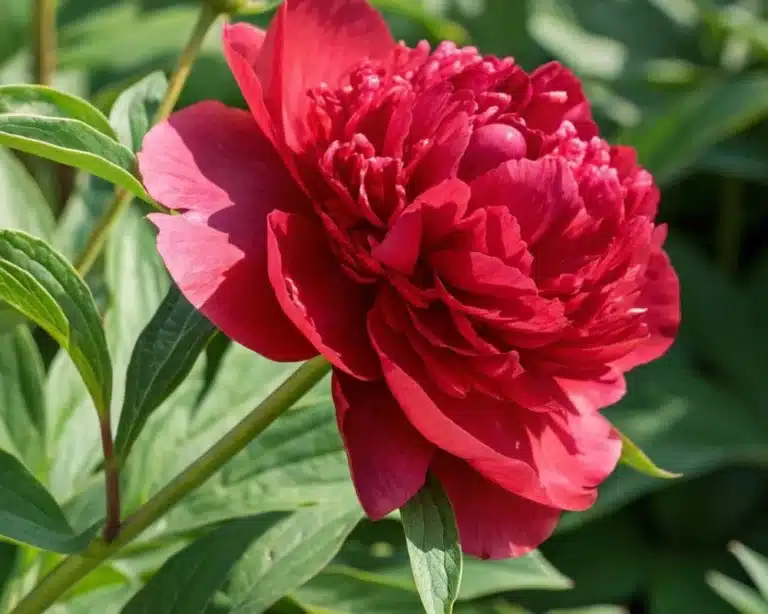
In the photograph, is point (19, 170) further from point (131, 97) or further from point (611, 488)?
point (611, 488)

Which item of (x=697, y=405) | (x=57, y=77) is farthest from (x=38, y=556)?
(x=697, y=405)

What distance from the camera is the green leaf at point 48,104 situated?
1.77ft

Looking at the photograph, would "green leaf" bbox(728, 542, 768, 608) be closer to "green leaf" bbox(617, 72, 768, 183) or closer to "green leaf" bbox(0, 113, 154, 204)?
"green leaf" bbox(617, 72, 768, 183)

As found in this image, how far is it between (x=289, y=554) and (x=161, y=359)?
0.15 metres

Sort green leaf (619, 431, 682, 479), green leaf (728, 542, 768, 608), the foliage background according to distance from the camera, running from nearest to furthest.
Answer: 1. green leaf (619, 431, 682, 479)
2. the foliage background
3. green leaf (728, 542, 768, 608)

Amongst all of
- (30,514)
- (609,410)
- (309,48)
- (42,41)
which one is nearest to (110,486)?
(30,514)

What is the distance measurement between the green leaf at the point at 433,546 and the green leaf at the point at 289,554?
3.7 inches

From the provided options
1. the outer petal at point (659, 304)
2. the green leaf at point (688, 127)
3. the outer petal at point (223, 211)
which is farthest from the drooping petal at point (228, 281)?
the green leaf at point (688, 127)

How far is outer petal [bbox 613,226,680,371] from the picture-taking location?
0.65 m

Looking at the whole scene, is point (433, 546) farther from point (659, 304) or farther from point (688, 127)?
point (688, 127)

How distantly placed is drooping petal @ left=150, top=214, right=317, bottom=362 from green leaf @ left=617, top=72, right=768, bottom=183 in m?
0.80

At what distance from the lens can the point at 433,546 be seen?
511mm

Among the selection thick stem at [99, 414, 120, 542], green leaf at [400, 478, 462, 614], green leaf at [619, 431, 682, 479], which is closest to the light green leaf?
green leaf at [619, 431, 682, 479]

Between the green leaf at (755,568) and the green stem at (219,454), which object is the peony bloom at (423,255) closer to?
the green stem at (219,454)
